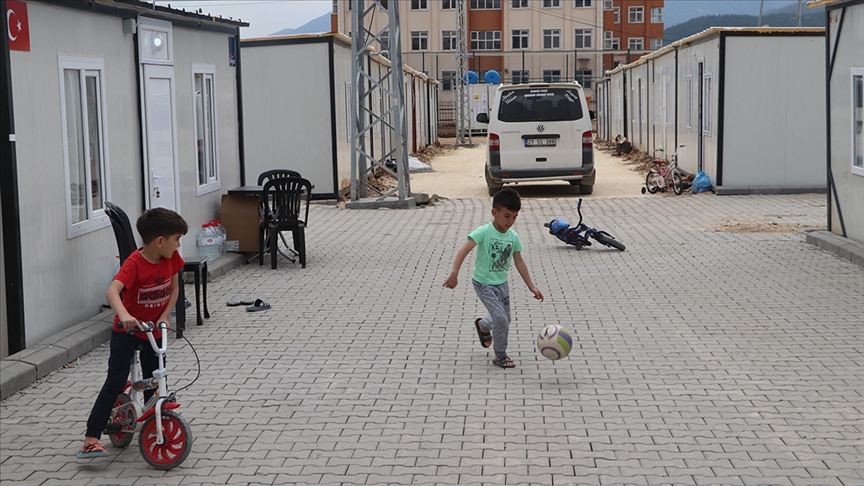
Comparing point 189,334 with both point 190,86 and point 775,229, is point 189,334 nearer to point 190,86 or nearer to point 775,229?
point 190,86

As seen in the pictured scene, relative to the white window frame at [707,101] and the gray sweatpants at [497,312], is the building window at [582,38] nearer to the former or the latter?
the white window frame at [707,101]

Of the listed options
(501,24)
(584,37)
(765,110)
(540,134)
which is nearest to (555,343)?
(540,134)

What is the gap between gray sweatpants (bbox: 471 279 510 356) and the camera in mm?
7266

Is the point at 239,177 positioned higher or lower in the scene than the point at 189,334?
higher

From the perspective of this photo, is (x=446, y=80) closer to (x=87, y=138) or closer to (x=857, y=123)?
(x=857, y=123)

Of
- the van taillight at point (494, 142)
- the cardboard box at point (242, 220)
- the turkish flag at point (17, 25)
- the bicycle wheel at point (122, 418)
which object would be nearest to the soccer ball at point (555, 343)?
the bicycle wheel at point (122, 418)

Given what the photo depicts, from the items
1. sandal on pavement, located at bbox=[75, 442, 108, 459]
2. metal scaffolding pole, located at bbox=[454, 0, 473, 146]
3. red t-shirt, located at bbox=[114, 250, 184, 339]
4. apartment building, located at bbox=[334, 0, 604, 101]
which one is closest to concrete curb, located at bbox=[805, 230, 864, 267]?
Result: red t-shirt, located at bbox=[114, 250, 184, 339]

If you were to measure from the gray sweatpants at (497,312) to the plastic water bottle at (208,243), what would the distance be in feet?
18.5

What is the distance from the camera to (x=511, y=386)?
268 inches

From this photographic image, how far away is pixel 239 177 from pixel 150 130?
3855mm

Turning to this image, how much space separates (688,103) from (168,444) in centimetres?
1935

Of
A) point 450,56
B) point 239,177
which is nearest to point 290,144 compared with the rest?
point 239,177

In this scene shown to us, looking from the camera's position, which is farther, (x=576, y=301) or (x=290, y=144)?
(x=290, y=144)

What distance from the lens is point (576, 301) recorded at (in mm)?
9812
